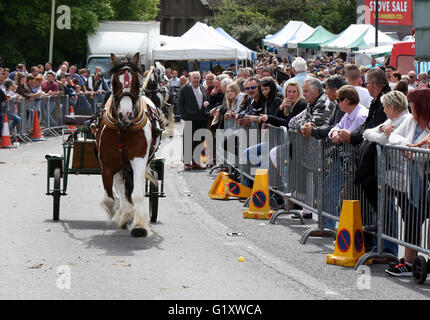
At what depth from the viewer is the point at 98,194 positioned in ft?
49.2

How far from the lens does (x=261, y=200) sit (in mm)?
12648

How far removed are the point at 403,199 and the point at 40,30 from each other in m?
36.7

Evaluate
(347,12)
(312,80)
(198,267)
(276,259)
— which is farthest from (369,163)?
(347,12)

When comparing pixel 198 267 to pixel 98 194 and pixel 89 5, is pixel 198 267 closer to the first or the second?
pixel 98 194

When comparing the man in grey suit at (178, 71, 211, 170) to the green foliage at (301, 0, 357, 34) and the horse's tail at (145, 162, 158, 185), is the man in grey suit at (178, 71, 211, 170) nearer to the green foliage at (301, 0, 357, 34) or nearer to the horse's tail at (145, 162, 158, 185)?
the horse's tail at (145, 162, 158, 185)

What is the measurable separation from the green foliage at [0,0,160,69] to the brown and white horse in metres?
31.4

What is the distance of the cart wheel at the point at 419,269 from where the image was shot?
323 inches

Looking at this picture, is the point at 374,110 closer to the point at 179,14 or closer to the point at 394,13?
the point at 394,13

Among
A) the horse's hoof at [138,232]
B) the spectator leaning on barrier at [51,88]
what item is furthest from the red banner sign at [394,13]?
the horse's hoof at [138,232]

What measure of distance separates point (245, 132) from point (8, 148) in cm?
1021

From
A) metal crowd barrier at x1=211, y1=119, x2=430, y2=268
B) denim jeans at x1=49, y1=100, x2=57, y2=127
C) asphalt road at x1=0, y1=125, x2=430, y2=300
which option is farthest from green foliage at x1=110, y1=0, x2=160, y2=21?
metal crowd barrier at x1=211, y1=119, x2=430, y2=268

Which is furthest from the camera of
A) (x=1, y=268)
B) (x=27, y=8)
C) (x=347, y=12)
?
(x=347, y=12)

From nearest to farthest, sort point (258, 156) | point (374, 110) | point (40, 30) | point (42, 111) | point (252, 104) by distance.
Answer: point (374, 110), point (258, 156), point (252, 104), point (42, 111), point (40, 30)

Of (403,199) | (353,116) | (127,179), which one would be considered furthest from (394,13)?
(403,199)
